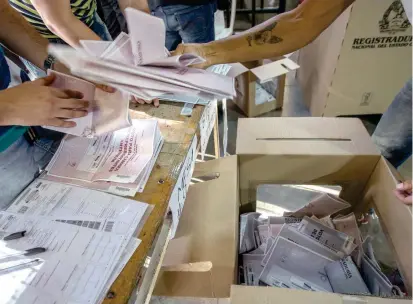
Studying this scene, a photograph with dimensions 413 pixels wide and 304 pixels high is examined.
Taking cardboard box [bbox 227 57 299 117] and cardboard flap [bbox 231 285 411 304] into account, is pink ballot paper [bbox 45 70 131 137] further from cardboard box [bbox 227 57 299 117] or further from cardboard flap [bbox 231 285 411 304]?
cardboard box [bbox 227 57 299 117]

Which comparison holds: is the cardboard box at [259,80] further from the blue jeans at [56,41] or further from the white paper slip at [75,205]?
the white paper slip at [75,205]

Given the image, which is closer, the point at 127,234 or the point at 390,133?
the point at 127,234

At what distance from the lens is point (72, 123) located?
0.66 metres

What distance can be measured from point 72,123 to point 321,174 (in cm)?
66

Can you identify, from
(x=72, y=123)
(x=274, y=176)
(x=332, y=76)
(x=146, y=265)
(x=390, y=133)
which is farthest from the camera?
(x=332, y=76)

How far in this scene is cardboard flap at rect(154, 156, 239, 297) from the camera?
2.14 feet

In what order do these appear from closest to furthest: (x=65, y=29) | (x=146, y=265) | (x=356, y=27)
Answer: (x=146, y=265) → (x=65, y=29) → (x=356, y=27)

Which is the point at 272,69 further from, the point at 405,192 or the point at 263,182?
the point at 405,192

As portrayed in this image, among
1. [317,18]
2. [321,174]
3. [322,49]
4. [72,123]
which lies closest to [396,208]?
[321,174]

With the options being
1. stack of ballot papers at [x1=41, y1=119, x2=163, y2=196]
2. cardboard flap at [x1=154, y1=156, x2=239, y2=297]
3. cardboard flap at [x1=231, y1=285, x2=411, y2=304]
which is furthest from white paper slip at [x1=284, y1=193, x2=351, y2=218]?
stack of ballot papers at [x1=41, y1=119, x2=163, y2=196]

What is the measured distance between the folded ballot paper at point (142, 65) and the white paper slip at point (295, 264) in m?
0.41

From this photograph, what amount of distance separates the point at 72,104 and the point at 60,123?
0.05m

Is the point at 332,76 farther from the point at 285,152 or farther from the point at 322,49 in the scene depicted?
the point at 285,152

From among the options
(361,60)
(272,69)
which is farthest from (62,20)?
(361,60)
